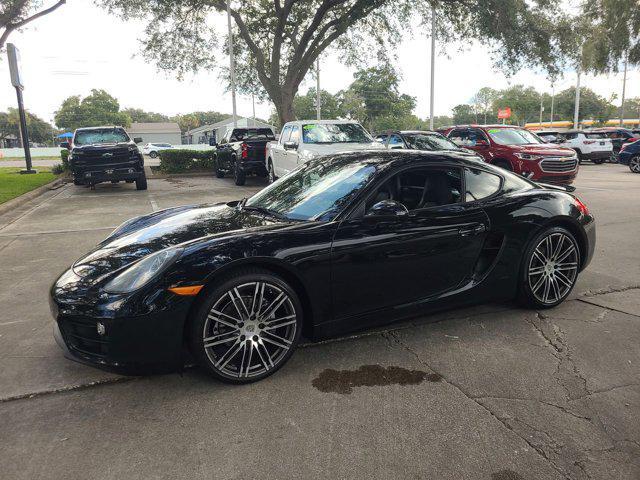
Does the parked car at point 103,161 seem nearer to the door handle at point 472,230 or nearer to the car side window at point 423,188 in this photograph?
the car side window at point 423,188

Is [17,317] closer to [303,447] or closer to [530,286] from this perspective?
[303,447]

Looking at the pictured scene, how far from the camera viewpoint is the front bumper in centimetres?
272

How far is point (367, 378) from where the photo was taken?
3098mm

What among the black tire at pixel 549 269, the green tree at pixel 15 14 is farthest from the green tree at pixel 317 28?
the black tire at pixel 549 269

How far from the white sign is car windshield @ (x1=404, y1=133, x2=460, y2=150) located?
15459 millimetres

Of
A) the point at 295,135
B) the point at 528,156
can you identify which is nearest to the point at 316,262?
the point at 295,135

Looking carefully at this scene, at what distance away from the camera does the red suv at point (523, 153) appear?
38.9 feet

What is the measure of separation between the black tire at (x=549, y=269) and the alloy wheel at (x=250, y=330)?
7.05 feet

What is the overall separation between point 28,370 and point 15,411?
53 centimetres

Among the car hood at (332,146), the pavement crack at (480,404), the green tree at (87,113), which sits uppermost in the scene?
the green tree at (87,113)

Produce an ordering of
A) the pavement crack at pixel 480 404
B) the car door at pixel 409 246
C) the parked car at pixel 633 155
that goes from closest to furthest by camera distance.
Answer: the pavement crack at pixel 480 404, the car door at pixel 409 246, the parked car at pixel 633 155

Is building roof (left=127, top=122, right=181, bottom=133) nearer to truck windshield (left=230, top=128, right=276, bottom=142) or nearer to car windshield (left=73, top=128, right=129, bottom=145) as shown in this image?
truck windshield (left=230, top=128, right=276, bottom=142)

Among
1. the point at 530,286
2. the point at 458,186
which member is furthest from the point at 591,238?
the point at 458,186

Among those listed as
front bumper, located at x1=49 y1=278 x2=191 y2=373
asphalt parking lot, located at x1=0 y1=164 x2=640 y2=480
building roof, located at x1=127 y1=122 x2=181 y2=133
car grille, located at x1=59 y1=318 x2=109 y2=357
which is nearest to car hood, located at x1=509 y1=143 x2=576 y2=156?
asphalt parking lot, located at x1=0 y1=164 x2=640 y2=480
